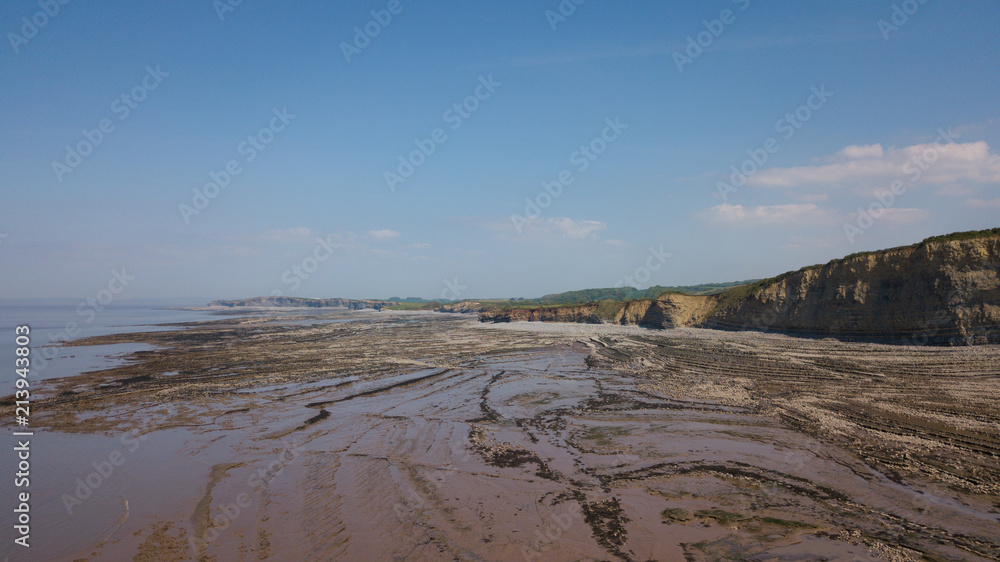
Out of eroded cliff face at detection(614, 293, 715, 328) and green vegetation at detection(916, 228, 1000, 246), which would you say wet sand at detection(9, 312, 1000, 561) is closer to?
green vegetation at detection(916, 228, 1000, 246)

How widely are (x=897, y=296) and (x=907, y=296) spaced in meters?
0.57

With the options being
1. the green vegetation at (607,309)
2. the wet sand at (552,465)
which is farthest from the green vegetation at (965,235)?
the green vegetation at (607,309)

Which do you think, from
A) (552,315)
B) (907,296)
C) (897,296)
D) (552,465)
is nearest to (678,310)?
(897,296)

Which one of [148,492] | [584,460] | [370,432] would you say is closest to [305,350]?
[370,432]

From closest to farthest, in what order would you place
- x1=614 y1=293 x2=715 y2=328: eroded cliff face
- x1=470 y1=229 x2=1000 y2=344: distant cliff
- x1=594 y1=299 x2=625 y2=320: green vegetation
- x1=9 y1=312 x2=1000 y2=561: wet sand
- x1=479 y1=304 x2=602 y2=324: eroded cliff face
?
x1=9 y1=312 x2=1000 y2=561: wet sand, x1=470 y1=229 x2=1000 y2=344: distant cliff, x1=614 y1=293 x2=715 y2=328: eroded cliff face, x1=594 y1=299 x2=625 y2=320: green vegetation, x1=479 y1=304 x2=602 y2=324: eroded cliff face

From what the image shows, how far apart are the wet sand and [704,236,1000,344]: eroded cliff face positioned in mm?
3547

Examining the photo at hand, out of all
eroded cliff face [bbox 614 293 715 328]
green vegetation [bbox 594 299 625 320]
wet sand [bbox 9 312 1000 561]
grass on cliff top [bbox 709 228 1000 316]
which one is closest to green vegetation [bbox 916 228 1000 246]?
grass on cliff top [bbox 709 228 1000 316]

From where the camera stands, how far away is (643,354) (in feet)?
99.9

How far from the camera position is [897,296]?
2755 centimetres

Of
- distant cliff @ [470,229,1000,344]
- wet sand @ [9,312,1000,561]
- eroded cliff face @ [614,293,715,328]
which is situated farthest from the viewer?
eroded cliff face @ [614,293,715,328]

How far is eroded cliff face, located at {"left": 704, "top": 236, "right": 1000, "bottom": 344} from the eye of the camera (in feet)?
77.6

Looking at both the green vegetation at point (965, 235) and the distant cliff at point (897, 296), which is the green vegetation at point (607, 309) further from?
the green vegetation at point (965, 235)

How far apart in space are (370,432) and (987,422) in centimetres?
1787

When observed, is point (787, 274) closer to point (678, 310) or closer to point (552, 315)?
point (678, 310)
